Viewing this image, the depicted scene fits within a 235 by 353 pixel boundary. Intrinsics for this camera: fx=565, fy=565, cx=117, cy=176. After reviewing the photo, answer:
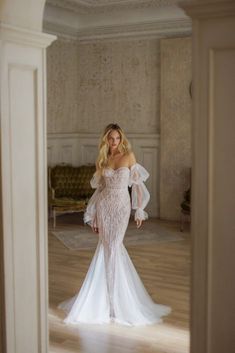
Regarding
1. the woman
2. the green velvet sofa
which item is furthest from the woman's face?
the green velvet sofa

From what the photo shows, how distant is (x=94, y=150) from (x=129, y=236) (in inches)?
101

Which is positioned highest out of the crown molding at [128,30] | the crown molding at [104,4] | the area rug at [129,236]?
the crown molding at [104,4]

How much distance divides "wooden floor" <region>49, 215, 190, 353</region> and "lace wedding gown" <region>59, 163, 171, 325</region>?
0.16 m

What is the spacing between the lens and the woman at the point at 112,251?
17.1 ft

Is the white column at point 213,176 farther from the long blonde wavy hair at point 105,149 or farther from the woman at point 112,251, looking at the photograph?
the long blonde wavy hair at point 105,149

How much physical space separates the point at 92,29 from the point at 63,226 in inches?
143

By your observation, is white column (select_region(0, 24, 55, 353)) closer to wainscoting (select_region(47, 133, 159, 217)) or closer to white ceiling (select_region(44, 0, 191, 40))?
white ceiling (select_region(44, 0, 191, 40))

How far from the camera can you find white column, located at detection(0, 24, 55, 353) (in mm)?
3051

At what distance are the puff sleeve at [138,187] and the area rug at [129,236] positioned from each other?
2.64 metres

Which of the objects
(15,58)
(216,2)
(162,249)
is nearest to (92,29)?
(162,249)

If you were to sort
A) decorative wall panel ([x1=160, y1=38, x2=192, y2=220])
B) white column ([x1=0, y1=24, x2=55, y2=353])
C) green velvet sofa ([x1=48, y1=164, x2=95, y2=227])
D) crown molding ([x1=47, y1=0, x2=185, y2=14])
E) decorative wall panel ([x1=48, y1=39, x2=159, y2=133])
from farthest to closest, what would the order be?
1. decorative wall panel ([x1=48, y1=39, x2=159, y2=133])
2. green velvet sofa ([x1=48, y1=164, x2=95, y2=227])
3. decorative wall panel ([x1=160, y1=38, x2=192, y2=220])
4. crown molding ([x1=47, y1=0, x2=185, y2=14])
5. white column ([x1=0, y1=24, x2=55, y2=353])

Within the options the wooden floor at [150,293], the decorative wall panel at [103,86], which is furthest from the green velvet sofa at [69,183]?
the wooden floor at [150,293]

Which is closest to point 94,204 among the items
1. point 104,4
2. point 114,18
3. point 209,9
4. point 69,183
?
point 209,9

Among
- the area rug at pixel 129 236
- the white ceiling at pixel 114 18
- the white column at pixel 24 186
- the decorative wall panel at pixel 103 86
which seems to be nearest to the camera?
the white column at pixel 24 186
